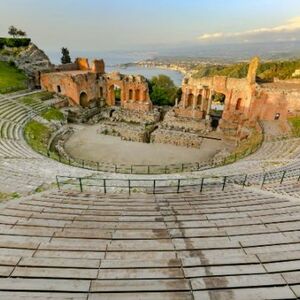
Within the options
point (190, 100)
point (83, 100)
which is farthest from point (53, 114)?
point (190, 100)

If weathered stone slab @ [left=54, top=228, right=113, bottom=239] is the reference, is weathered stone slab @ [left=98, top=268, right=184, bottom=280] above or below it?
above

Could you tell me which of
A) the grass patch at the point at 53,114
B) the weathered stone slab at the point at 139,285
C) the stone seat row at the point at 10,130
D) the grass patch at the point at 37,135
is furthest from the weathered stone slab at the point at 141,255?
the grass patch at the point at 53,114

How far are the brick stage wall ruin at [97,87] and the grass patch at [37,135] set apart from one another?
30.2ft

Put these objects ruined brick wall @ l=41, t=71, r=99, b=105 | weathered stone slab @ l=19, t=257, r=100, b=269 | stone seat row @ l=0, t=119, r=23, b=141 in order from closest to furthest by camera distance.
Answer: weathered stone slab @ l=19, t=257, r=100, b=269
stone seat row @ l=0, t=119, r=23, b=141
ruined brick wall @ l=41, t=71, r=99, b=105

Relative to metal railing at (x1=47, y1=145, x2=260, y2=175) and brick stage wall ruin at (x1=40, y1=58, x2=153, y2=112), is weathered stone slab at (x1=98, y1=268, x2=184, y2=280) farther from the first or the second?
brick stage wall ruin at (x1=40, y1=58, x2=153, y2=112)

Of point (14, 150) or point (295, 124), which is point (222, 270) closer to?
point (14, 150)

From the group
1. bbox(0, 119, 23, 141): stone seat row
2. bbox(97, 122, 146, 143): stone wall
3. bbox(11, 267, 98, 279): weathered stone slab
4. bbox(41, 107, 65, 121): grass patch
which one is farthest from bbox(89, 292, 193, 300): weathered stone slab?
bbox(41, 107, 65, 121): grass patch

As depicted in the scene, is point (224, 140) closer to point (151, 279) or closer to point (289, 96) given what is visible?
point (289, 96)

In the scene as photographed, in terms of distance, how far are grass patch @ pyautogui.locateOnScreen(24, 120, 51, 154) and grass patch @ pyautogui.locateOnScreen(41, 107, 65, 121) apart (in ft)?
7.51

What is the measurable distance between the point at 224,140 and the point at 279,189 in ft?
→ 58.5

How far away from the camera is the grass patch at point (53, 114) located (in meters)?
29.1

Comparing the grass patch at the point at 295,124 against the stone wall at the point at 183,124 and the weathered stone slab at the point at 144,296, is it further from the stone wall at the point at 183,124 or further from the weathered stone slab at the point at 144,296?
the weathered stone slab at the point at 144,296

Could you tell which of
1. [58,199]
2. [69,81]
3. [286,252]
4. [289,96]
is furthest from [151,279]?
[69,81]

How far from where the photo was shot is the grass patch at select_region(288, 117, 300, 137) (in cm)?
2320
